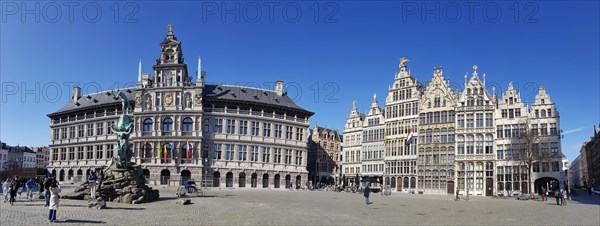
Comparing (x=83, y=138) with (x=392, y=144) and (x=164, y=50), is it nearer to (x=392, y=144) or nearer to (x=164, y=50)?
(x=164, y=50)

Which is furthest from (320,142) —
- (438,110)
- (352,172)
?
(438,110)

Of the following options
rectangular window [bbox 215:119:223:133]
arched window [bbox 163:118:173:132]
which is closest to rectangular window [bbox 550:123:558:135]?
rectangular window [bbox 215:119:223:133]

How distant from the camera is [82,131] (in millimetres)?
81812

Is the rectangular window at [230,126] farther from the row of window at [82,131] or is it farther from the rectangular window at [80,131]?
the rectangular window at [80,131]

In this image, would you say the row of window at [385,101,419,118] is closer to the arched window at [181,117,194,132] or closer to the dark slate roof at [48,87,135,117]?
the arched window at [181,117,194,132]

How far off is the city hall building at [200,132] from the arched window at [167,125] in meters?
0.15

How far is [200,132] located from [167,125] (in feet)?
18.4

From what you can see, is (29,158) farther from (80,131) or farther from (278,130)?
(278,130)

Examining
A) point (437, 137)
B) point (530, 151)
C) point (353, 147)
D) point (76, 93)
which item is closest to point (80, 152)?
point (76, 93)

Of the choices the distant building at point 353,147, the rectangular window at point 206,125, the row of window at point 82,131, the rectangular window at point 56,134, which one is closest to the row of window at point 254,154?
the rectangular window at point 206,125

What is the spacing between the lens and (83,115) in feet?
269

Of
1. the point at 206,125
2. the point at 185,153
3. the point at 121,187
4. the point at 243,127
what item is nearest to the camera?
the point at 121,187

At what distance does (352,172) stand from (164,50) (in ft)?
135

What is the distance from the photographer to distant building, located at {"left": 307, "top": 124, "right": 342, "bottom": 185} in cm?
10050
